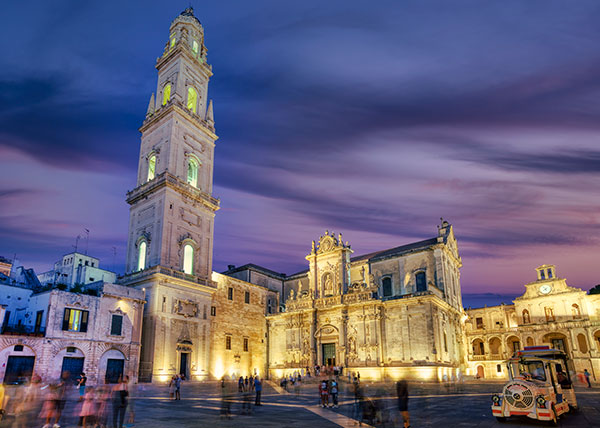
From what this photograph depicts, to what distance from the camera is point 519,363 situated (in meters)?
14.5

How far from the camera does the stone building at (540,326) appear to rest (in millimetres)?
48344

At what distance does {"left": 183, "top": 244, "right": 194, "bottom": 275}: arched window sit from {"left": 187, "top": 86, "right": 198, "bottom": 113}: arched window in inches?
648

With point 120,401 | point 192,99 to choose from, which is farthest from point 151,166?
point 120,401

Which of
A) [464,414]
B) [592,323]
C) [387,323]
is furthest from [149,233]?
[592,323]

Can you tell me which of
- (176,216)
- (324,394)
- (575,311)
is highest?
(176,216)

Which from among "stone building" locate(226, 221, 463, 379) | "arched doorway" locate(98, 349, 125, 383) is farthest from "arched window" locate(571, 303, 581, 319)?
"arched doorway" locate(98, 349, 125, 383)

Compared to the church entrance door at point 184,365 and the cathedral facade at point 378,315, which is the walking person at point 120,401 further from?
the cathedral facade at point 378,315

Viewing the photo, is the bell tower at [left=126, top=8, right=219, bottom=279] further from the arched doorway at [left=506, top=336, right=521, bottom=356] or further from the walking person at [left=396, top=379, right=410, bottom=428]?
the arched doorway at [left=506, top=336, right=521, bottom=356]

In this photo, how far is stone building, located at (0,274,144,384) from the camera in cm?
2592

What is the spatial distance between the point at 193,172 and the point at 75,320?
19.8 meters

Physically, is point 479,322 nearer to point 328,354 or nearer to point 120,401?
point 328,354

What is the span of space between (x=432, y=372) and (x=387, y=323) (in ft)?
19.9

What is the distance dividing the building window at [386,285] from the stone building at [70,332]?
26.0 m

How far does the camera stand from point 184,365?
118 ft
